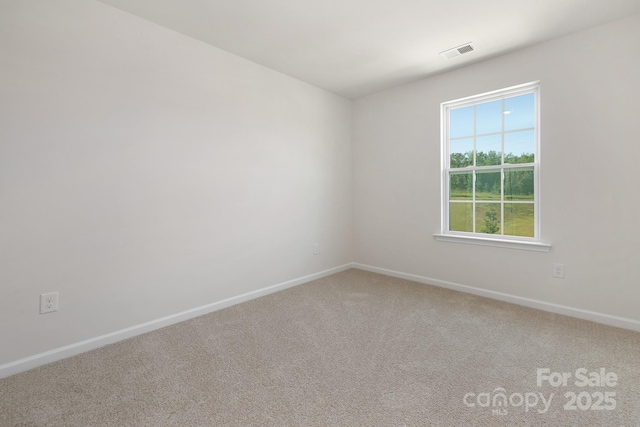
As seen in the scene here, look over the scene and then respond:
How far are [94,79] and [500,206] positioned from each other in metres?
3.76

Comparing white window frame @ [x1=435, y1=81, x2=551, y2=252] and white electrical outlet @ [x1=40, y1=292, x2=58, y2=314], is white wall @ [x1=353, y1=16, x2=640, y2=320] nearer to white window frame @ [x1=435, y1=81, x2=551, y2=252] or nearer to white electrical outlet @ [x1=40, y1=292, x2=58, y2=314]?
white window frame @ [x1=435, y1=81, x2=551, y2=252]

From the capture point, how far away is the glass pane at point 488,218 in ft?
10.4

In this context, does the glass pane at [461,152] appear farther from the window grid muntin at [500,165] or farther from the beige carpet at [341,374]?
the beige carpet at [341,374]

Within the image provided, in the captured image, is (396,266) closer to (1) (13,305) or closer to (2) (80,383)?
(2) (80,383)

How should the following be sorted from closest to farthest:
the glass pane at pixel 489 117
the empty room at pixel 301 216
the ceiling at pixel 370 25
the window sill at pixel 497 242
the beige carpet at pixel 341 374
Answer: the beige carpet at pixel 341 374 < the empty room at pixel 301 216 < the ceiling at pixel 370 25 < the window sill at pixel 497 242 < the glass pane at pixel 489 117

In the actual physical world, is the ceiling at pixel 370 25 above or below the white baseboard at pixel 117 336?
above

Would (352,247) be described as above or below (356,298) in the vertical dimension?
above

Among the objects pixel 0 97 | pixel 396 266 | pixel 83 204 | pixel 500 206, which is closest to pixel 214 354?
pixel 83 204

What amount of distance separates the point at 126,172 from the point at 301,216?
1.90 metres

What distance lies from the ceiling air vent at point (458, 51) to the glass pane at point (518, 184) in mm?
1253

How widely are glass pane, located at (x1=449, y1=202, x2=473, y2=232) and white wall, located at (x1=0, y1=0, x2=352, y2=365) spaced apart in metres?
1.90

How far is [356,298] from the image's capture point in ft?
10.3

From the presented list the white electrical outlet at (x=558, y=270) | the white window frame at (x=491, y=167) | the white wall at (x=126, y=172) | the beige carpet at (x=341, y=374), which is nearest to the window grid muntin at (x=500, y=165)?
the white window frame at (x=491, y=167)

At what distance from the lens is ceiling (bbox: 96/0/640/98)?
2197 mm
